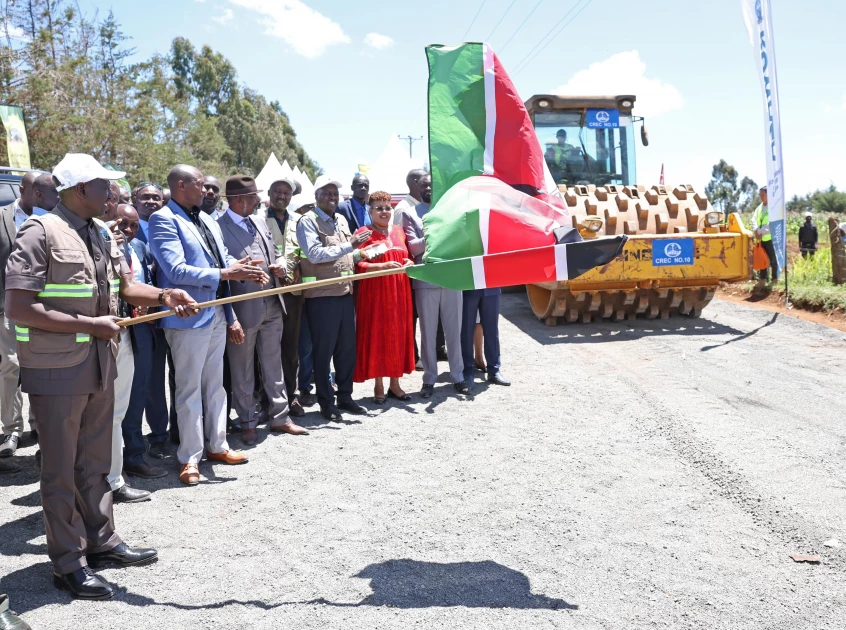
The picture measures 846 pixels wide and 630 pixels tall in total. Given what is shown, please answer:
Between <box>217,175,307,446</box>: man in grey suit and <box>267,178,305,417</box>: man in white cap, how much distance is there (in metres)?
0.36

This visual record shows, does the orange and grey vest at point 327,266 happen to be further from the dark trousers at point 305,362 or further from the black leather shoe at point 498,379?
the black leather shoe at point 498,379

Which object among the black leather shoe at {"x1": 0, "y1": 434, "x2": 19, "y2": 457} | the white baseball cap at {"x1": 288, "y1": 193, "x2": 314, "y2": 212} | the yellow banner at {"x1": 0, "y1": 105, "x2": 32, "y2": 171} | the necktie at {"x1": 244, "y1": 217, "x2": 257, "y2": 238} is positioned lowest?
the black leather shoe at {"x1": 0, "y1": 434, "x2": 19, "y2": 457}

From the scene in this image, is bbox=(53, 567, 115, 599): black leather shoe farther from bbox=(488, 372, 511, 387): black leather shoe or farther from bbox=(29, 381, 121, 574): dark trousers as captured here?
bbox=(488, 372, 511, 387): black leather shoe

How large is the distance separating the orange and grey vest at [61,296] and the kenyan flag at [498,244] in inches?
60.6

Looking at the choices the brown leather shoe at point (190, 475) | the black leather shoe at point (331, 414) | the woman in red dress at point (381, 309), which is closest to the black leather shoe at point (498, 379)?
the woman in red dress at point (381, 309)

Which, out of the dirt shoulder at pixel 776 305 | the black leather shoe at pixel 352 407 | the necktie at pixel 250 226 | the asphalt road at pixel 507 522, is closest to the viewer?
the asphalt road at pixel 507 522

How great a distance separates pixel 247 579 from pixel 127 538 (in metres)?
0.93

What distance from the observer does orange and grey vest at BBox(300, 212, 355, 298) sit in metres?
5.83

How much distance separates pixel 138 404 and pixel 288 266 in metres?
1.79

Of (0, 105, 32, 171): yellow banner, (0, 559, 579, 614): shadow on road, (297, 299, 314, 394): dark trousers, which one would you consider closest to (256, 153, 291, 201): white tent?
(0, 105, 32, 171): yellow banner

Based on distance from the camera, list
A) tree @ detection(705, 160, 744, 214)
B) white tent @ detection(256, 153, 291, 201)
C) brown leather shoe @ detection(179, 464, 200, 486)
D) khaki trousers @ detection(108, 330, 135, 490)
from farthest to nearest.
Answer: tree @ detection(705, 160, 744, 214), white tent @ detection(256, 153, 291, 201), brown leather shoe @ detection(179, 464, 200, 486), khaki trousers @ detection(108, 330, 135, 490)

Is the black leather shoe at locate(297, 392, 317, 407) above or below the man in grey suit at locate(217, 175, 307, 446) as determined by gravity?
below

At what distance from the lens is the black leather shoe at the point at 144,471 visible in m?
4.68

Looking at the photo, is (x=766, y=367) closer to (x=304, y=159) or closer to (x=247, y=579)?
(x=247, y=579)
